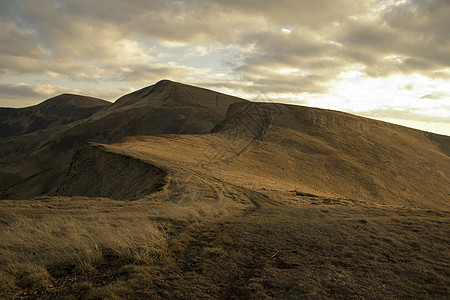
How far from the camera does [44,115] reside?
5349 inches

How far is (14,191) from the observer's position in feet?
113

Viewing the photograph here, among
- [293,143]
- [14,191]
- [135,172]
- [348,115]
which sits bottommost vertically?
[14,191]

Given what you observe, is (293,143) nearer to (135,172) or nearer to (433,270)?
(135,172)

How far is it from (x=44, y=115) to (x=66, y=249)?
15718cm

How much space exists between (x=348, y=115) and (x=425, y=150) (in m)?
15.2

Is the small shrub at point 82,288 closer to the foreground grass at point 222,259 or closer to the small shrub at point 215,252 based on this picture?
the foreground grass at point 222,259

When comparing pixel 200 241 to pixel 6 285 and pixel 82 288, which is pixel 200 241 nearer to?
pixel 82 288

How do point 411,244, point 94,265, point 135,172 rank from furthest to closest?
point 135,172 < point 411,244 < point 94,265

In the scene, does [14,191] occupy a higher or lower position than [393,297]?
lower

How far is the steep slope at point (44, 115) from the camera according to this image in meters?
128

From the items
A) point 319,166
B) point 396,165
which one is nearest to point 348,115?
point 396,165

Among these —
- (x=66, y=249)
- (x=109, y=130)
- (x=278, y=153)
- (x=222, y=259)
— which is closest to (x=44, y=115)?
(x=109, y=130)

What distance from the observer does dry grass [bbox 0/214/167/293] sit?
4.89 m

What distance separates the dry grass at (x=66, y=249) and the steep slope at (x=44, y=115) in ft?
453
